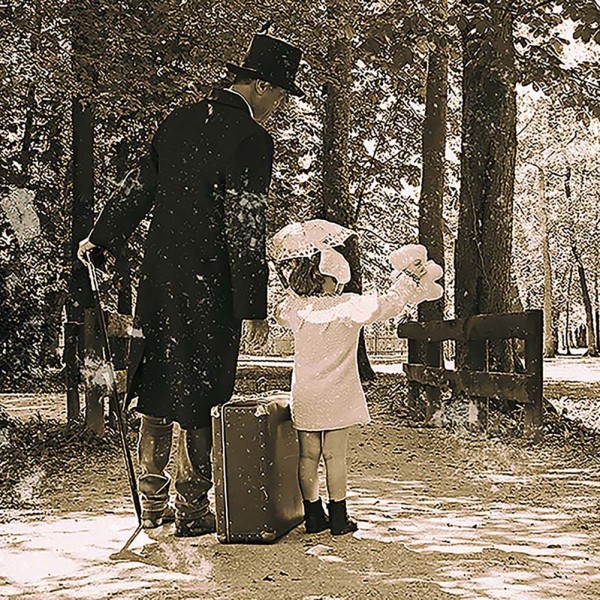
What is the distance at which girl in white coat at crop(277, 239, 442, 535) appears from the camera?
536cm

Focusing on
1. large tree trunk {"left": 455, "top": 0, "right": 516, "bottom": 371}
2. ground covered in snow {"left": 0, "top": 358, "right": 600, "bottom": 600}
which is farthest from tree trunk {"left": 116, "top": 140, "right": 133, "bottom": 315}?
ground covered in snow {"left": 0, "top": 358, "right": 600, "bottom": 600}

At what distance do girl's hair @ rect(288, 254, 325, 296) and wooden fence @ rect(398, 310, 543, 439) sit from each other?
3.60 m

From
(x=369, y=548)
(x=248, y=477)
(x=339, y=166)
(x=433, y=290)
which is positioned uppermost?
(x=339, y=166)

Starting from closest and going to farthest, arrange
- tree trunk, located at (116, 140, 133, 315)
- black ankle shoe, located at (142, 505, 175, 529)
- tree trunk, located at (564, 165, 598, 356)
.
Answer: black ankle shoe, located at (142, 505, 175, 529), tree trunk, located at (116, 140, 133, 315), tree trunk, located at (564, 165, 598, 356)

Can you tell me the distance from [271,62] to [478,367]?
16.7 feet

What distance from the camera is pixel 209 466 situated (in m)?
5.48

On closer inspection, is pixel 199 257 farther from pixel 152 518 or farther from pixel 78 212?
pixel 78 212

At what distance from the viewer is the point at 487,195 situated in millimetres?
10680

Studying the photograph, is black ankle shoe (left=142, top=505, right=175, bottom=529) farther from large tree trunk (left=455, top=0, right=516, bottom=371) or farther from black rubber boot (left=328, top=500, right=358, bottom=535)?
large tree trunk (left=455, top=0, right=516, bottom=371)

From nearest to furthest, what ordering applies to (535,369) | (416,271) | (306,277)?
(416,271) < (306,277) < (535,369)

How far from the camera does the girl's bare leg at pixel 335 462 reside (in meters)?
5.34

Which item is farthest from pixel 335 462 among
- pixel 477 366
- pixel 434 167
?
pixel 434 167

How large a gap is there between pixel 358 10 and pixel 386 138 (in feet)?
23.5

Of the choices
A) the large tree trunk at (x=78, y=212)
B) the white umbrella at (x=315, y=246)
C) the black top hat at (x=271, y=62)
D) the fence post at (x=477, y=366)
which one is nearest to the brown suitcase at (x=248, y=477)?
the white umbrella at (x=315, y=246)
